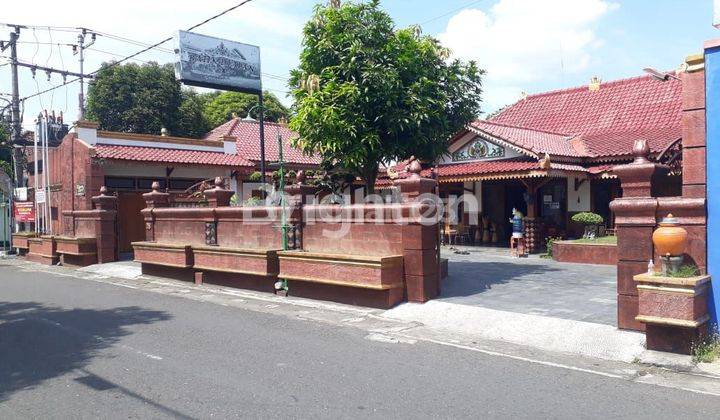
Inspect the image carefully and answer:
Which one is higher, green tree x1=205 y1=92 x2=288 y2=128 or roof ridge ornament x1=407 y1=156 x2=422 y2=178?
green tree x1=205 y1=92 x2=288 y2=128

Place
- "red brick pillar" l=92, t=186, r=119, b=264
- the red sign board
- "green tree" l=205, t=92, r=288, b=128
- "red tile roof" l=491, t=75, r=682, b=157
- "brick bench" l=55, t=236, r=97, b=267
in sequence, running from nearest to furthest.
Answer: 1. "red tile roof" l=491, t=75, r=682, b=157
2. "red brick pillar" l=92, t=186, r=119, b=264
3. "brick bench" l=55, t=236, r=97, b=267
4. the red sign board
5. "green tree" l=205, t=92, r=288, b=128

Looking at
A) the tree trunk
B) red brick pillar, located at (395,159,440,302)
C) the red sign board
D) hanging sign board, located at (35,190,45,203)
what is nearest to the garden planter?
red brick pillar, located at (395,159,440,302)

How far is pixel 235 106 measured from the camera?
38312 mm

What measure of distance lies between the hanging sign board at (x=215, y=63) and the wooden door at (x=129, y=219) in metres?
5.89

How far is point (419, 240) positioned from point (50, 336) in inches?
233

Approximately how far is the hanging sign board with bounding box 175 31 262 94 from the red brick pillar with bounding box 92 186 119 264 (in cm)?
501

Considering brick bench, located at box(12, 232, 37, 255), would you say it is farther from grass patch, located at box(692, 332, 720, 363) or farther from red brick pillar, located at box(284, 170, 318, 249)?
grass patch, located at box(692, 332, 720, 363)

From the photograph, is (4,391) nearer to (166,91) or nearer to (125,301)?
(125,301)

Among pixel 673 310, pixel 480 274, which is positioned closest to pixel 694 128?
pixel 673 310

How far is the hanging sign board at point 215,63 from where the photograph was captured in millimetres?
17031

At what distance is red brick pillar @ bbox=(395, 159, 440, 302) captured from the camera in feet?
32.9

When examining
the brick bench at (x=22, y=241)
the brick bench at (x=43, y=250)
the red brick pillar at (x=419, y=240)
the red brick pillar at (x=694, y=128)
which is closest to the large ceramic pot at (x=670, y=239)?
the red brick pillar at (x=694, y=128)

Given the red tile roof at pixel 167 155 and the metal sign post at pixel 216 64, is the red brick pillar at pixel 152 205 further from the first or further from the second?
the red tile roof at pixel 167 155

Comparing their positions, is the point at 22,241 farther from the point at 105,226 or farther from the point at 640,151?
the point at 640,151
